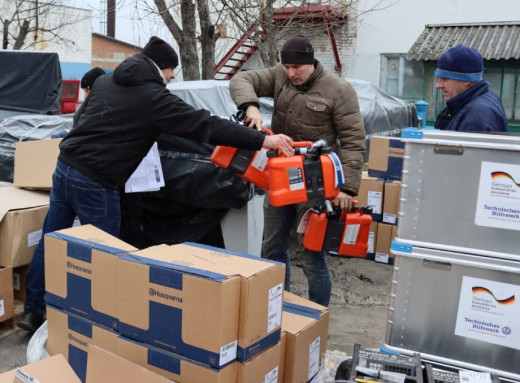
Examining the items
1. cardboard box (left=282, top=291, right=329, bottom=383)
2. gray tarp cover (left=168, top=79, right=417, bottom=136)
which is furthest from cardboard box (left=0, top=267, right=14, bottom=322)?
gray tarp cover (left=168, top=79, right=417, bottom=136)

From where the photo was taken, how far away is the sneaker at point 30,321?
3.84 m

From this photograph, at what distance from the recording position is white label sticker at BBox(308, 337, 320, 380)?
3170 millimetres

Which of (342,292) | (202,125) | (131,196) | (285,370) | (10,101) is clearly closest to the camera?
(285,370)

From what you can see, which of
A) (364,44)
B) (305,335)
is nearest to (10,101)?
(305,335)

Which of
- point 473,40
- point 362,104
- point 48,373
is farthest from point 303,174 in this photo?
point 473,40

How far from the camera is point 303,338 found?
3.04m

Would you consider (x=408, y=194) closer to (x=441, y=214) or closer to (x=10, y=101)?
(x=441, y=214)

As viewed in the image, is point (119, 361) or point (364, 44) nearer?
point (119, 361)

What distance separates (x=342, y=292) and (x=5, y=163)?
3247mm

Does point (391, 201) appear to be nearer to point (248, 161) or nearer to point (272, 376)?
point (248, 161)

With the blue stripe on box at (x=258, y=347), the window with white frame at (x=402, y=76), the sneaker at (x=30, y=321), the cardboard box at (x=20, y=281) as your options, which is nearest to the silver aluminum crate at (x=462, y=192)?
the blue stripe on box at (x=258, y=347)

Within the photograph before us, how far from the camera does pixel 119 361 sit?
247cm

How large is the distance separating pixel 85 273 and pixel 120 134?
0.95 metres

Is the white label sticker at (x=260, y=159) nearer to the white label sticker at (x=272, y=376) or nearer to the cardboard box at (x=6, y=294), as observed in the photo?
the white label sticker at (x=272, y=376)
